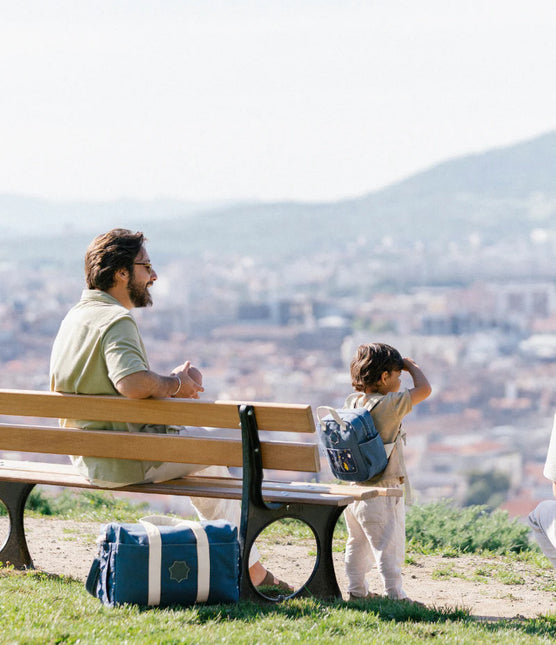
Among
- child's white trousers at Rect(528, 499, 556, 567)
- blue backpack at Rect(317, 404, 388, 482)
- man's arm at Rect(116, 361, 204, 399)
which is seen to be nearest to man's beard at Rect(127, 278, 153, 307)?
man's arm at Rect(116, 361, 204, 399)

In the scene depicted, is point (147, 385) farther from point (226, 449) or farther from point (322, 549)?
point (322, 549)

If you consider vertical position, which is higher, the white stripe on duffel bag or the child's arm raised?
the child's arm raised

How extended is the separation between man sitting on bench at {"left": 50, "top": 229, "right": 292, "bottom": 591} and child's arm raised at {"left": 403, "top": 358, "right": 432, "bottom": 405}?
2.83 ft

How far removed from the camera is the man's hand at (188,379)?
3.83 metres

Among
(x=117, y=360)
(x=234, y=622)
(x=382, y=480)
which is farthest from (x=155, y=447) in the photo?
(x=382, y=480)

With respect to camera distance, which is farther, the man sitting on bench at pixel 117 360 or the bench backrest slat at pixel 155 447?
the man sitting on bench at pixel 117 360

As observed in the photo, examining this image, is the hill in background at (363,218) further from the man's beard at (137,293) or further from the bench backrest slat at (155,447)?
the bench backrest slat at (155,447)

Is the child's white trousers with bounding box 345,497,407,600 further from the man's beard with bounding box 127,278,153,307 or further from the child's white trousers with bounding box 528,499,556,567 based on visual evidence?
the man's beard with bounding box 127,278,153,307

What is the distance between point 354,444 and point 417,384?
447 mm

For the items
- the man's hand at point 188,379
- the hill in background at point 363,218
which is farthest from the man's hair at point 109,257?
the hill in background at point 363,218

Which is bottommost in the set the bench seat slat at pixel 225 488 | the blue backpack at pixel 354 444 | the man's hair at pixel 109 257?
the bench seat slat at pixel 225 488

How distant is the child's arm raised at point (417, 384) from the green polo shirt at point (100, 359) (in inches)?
40.1

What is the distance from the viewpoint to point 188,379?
3840 mm

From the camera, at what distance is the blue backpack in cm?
370
